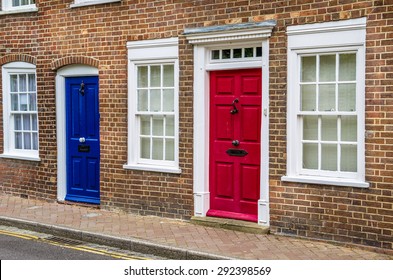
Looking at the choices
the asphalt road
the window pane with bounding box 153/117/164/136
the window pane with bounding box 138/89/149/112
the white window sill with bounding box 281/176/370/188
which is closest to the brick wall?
the white window sill with bounding box 281/176/370/188

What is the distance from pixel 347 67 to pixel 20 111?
725 centimetres

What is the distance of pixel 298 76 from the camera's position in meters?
9.20

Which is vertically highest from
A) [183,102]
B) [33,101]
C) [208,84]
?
[208,84]

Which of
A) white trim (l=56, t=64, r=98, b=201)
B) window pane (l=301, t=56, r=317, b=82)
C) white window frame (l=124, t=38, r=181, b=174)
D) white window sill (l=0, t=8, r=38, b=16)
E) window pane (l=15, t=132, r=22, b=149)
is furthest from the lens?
window pane (l=15, t=132, r=22, b=149)

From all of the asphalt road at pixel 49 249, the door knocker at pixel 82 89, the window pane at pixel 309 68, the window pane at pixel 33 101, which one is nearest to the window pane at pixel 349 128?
the window pane at pixel 309 68

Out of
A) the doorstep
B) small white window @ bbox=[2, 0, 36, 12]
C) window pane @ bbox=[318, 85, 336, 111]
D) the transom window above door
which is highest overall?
small white window @ bbox=[2, 0, 36, 12]

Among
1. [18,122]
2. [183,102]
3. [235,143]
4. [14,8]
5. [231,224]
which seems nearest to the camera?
[231,224]

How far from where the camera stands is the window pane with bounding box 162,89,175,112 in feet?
35.4

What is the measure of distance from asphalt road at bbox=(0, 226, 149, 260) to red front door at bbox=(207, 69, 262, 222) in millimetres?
1966

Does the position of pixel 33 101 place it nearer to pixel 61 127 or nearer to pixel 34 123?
pixel 34 123

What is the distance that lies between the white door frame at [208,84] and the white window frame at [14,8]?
415 cm

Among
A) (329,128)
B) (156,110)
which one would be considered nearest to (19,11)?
Answer: (156,110)

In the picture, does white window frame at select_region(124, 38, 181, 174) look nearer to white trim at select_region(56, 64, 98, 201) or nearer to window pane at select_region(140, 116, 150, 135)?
window pane at select_region(140, 116, 150, 135)
